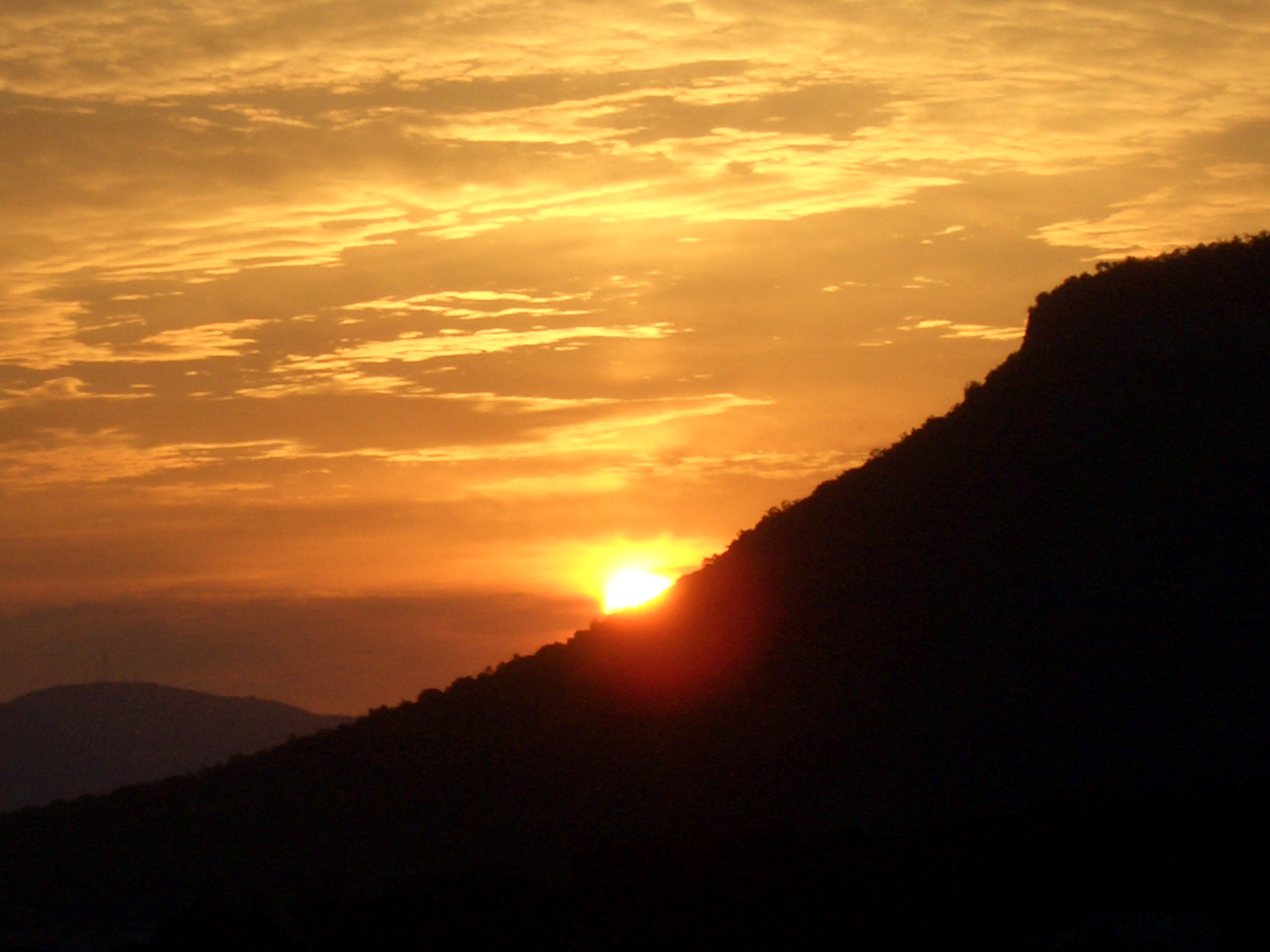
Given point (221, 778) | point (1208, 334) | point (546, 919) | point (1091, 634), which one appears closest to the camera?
point (546, 919)

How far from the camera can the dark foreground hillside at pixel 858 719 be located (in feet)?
104

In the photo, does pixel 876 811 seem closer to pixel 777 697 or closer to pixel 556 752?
pixel 777 697

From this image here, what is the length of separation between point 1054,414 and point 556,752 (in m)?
18.9

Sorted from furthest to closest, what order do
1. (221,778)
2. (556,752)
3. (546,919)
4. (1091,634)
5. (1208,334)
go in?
(221,778)
(556,752)
(1208,334)
(1091,634)
(546,919)

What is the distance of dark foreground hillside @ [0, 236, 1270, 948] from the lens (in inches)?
1252

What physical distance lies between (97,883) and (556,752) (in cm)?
1573

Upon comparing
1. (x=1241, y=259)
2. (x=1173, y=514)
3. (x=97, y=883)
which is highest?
(x=1241, y=259)

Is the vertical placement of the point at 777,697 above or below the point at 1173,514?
below

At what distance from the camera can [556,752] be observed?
4812 cm

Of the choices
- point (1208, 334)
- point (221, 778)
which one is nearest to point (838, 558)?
point (1208, 334)

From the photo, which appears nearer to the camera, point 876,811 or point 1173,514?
point 876,811

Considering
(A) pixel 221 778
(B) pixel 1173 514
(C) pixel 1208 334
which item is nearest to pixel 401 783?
(A) pixel 221 778

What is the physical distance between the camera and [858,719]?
42812 mm

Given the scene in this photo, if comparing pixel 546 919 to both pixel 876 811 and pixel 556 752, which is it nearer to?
pixel 876 811
